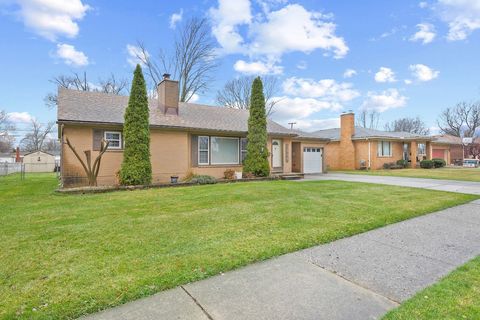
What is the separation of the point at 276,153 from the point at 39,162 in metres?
36.1

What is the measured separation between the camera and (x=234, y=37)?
2081 cm

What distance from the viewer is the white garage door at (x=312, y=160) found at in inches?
787

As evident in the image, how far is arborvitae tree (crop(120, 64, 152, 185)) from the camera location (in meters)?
10.9

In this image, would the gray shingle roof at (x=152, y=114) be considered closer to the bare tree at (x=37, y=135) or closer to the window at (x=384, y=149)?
the window at (x=384, y=149)

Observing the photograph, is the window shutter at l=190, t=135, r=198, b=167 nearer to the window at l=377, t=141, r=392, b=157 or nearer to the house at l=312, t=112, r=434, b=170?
the house at l=312, t=112, r=434, b=170

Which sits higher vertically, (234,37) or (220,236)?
(234,37)

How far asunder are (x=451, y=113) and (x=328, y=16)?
5273cm

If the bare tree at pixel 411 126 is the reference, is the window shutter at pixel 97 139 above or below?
below

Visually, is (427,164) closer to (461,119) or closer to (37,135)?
(461,119)

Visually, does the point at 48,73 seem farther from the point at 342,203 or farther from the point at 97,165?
the point at 342,203

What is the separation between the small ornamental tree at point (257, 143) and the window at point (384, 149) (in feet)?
47.3

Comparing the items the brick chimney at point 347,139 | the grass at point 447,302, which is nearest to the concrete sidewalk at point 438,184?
the grass at point 447,302

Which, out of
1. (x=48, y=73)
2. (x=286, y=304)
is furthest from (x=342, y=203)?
(x=48, y=73)

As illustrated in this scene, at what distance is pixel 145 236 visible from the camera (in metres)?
4.67
